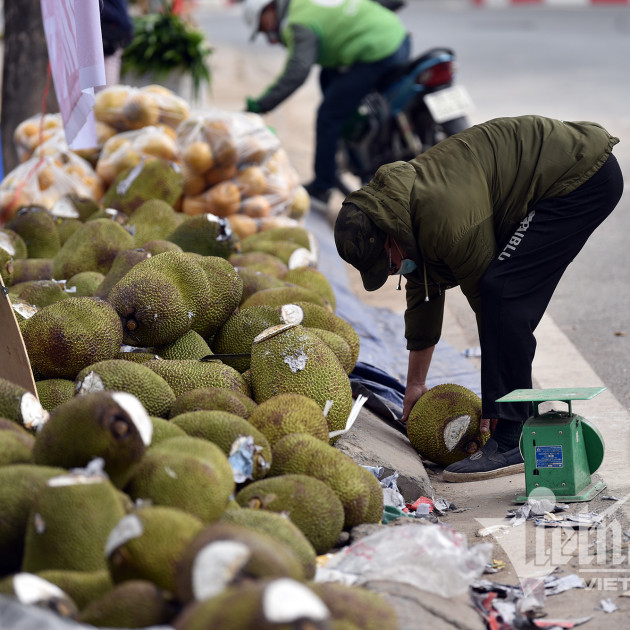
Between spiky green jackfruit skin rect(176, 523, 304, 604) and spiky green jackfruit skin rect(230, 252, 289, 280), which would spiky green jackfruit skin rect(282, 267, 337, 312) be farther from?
spiky green jackfruit skin rect(176, 523, 304, 604)

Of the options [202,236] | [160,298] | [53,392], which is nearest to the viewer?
[53,392]

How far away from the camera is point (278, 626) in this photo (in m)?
1.41

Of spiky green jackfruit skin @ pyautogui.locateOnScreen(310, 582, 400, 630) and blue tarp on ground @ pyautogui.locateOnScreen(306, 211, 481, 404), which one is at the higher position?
spiky green jackfruit skin @ pyautogui.locateOnScreen(310, 582, 400, 630)

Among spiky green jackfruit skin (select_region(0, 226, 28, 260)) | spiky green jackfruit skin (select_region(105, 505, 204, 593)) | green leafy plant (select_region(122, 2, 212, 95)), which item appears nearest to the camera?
spiky green jackfruit skin (select_region(105, 505, 204, 593))

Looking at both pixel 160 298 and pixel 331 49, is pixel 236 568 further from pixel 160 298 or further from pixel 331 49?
pixel 331 49

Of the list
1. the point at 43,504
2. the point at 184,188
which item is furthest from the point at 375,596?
the point at 184,188

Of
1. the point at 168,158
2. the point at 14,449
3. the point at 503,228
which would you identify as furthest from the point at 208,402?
the point at 168,158

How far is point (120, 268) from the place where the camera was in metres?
3.38

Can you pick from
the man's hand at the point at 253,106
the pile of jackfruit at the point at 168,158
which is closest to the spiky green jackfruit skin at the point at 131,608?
the pile of jackfruit at the point at 168,158

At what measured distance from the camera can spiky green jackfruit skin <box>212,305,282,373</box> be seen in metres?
3.24

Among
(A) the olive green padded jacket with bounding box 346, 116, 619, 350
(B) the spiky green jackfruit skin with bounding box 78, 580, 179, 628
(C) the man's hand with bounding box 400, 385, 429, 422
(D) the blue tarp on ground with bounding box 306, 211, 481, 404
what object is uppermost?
(A) the olive green padded jacket with bounding box 346, 116, 619, 350

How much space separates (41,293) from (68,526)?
174 cm

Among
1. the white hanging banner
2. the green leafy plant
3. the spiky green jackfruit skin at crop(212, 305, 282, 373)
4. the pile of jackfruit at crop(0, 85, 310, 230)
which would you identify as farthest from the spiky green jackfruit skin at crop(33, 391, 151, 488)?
the green leafy plant

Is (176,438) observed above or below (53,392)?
above
